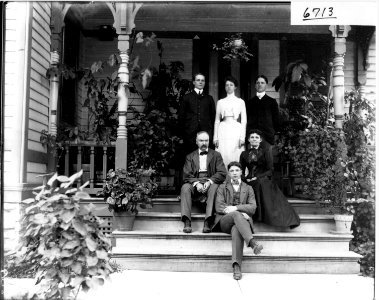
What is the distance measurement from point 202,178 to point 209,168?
0.60ft

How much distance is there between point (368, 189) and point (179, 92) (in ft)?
12.1

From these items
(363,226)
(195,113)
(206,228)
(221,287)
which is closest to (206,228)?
(206,228)

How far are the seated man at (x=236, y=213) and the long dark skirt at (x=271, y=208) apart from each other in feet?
0.73

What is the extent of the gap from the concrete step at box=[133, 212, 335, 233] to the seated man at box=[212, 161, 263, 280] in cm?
40

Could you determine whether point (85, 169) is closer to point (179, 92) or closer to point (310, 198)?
point (179, 92)

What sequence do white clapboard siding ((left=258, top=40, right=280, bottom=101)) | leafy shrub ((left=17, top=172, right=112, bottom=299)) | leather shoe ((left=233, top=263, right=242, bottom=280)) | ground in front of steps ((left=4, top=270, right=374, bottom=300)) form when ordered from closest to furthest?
leafy shrub ((left=17, top=172, right=112, bottom=299))
ground in front of steps ((left=4, top=270, right=374, bottom=300))
leather shoe ((left=233, top=263, right=242, bottom=280))
white clapboard siding ((left=258, top=40, right=280, bottom=101))

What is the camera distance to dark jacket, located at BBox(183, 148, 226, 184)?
5840 mm

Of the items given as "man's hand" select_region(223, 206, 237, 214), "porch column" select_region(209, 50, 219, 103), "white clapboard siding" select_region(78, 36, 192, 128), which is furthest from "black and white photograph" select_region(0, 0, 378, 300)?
"porch column" select_region(209, 50, 219, 103)

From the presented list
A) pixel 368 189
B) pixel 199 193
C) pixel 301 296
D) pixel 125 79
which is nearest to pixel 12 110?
pixel 125 79

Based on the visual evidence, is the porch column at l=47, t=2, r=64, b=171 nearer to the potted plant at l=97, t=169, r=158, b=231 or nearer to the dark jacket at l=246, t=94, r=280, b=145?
the potted plant at l=97, t=169, r=158, b=231

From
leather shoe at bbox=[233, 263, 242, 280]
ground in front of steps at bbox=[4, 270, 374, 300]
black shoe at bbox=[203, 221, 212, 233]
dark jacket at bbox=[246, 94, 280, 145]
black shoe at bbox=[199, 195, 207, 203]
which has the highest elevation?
dark jacket at bbox=[246, 94, 280, 145]

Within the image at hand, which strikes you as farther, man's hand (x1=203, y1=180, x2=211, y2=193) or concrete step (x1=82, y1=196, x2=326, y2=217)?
concrete step (x1=82, y1=196, x2=326, y2=217)

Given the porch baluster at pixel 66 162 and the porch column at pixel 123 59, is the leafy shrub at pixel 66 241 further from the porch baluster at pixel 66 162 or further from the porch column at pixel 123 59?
the porch baluster at pixel 66 162

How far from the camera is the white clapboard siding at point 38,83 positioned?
233 inches
